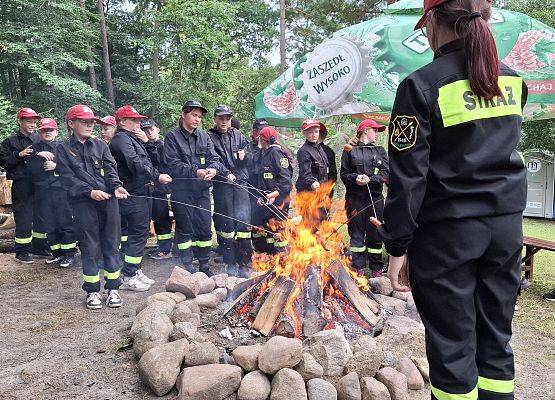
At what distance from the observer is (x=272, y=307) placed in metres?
4.05

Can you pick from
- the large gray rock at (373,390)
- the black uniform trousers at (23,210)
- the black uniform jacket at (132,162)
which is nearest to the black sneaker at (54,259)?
the black uniform trousers at (23,210)

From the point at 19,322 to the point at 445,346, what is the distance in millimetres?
4845

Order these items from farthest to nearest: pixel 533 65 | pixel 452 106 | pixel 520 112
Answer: pixel 533 65, pixel 520 112, pixel 452 106

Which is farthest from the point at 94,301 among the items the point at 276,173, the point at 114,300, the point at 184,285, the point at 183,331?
the point at 276,173

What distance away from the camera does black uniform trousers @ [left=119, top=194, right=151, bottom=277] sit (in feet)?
20.1

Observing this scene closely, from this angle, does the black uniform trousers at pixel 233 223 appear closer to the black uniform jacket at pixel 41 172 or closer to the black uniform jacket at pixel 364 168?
the black uniform jacket at pixel 364 168

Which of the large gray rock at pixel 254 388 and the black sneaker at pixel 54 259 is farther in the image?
the black sneaker at pixel 54 259

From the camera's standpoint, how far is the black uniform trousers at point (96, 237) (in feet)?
17.1

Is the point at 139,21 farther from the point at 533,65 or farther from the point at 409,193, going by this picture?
the point at 409,193

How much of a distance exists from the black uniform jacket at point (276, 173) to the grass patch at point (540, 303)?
149 inches

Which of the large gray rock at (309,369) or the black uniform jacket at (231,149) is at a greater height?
the black uniform jacket at (231,149)

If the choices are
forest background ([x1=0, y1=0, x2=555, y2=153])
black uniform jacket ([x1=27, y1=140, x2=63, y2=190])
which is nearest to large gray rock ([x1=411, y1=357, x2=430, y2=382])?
black uniform jacket ([x1=27, y1=140, x2=63, y2=190])

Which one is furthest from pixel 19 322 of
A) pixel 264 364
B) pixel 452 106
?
pixel 452 106

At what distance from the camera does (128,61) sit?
71.7 feet
